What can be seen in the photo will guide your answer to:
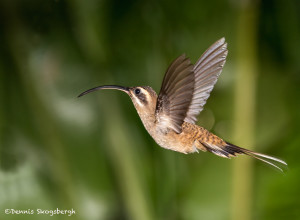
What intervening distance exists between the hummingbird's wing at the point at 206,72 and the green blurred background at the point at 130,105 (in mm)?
265

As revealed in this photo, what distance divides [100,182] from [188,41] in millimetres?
291

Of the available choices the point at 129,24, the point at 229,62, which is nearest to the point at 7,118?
the point at 129,24

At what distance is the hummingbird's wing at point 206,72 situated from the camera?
0.98ft

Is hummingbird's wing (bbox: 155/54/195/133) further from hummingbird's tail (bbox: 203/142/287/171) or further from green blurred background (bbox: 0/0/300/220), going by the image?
green blurred background (bbox: 0/0/300/220)

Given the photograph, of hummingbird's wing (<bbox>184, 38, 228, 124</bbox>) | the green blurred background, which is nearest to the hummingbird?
hummingbird's wing (<bbox>184, 38, 228, 124</bbox>)

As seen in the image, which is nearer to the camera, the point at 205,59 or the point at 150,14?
the point at 205,59

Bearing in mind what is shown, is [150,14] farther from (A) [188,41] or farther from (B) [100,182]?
(B) [100,182]

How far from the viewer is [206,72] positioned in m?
0.31

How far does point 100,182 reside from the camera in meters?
0.70

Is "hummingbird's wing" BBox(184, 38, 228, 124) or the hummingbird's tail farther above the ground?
"hummingbird's wing" BBox(184, 38, 228, 124)

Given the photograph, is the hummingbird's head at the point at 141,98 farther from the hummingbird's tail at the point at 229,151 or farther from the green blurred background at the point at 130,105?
the green blurred background at the point at 130,105

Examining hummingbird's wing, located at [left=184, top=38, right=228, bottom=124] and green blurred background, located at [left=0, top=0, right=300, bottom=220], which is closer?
hummingbird's wing, located at [left=184, top=38, right=228, bottom=124]

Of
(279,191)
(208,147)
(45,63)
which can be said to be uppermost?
(45,63)

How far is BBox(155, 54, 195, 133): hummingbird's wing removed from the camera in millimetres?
237
